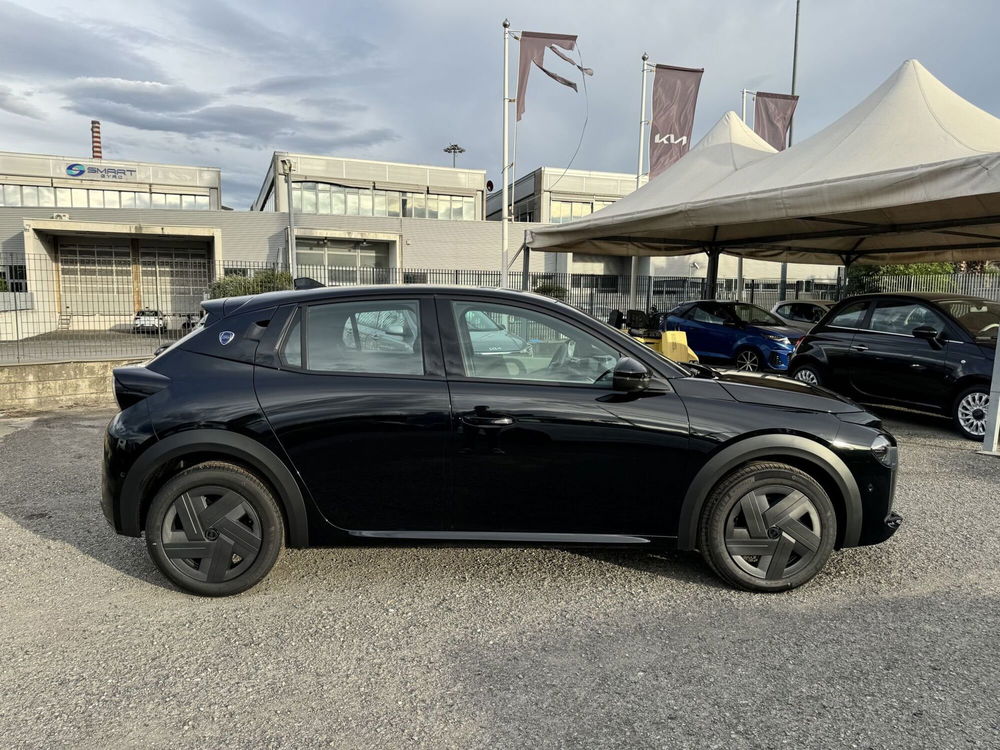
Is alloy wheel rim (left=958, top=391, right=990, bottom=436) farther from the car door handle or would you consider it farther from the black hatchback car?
the car door handle

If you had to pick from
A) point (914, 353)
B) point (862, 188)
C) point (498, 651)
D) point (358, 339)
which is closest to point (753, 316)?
point (862, 188)

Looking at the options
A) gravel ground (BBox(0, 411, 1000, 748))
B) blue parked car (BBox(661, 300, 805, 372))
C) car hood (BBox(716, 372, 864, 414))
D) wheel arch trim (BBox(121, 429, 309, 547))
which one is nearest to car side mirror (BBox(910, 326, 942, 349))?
gravel ground (BBox(0, 411, 1000, 748))

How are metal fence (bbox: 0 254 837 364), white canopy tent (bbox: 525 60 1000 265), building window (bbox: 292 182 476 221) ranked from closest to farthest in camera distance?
white canopy tent (bbox: 525 60 1000 265) < metal fence (bbox: 0 254 837 364) < building window (bbox: 292 182 476 221)

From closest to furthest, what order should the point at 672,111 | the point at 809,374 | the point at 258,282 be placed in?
1. the point at 809,374
2. the point at 258,282
3. the point at 672,111

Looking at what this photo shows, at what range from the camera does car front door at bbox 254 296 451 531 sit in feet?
11.1

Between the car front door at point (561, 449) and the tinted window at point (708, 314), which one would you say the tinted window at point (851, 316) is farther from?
the car front door at point (561, 449)

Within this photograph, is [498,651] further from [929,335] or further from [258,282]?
[258,282]

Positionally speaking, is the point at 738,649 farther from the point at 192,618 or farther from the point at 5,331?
the point at 5,331

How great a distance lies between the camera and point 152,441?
335 centimetres

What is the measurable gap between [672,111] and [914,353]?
13.4 meters

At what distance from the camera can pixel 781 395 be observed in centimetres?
362

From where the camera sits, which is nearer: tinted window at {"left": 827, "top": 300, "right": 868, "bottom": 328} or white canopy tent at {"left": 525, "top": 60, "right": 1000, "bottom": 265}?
white canopy tent at {"left": 525, "top": 60, "right": 1000, "bottom": 265}

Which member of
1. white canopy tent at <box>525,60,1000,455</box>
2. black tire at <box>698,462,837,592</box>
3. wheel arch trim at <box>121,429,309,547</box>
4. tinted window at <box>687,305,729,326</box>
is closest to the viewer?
wheel arch trim at <box>121,429,309,547</box>

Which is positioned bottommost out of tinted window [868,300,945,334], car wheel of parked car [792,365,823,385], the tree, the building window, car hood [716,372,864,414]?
car wheel of parked car [792,365,823,385]
